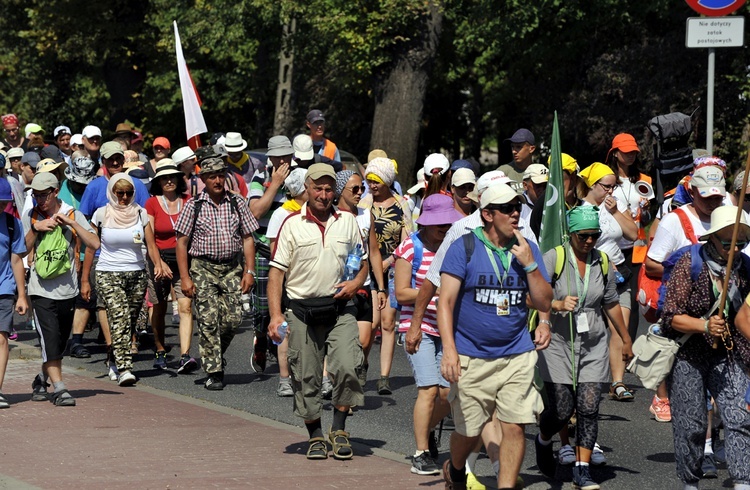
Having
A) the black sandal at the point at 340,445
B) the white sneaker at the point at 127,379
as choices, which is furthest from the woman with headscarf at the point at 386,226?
the black sandal at the point at 340,445

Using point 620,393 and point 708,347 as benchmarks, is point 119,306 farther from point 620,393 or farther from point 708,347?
point 708,347

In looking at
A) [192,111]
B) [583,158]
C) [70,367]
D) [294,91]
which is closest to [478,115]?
[294,91]

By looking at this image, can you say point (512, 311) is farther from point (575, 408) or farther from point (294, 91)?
point (294, 91)

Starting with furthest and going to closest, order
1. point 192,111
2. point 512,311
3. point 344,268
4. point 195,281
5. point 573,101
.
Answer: point 573,101 < point 192,111 < point 195,281 < point 344,268 < point 512,311

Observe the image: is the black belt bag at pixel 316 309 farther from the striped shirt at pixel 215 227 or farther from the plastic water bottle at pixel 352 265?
the striped shirt at pixel 215 227

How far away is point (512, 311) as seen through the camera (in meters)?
7.09

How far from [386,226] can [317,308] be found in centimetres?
246

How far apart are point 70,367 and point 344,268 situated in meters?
4.67

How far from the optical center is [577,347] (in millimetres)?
8070

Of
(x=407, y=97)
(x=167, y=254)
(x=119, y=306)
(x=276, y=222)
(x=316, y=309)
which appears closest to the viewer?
(x=316, y=309)

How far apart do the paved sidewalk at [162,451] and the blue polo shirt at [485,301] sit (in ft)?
3.96

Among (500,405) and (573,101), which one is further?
(573,101)

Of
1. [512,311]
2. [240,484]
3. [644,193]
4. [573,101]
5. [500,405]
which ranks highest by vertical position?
[573,101]

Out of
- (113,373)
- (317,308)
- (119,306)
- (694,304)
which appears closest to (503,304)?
(694,304)
